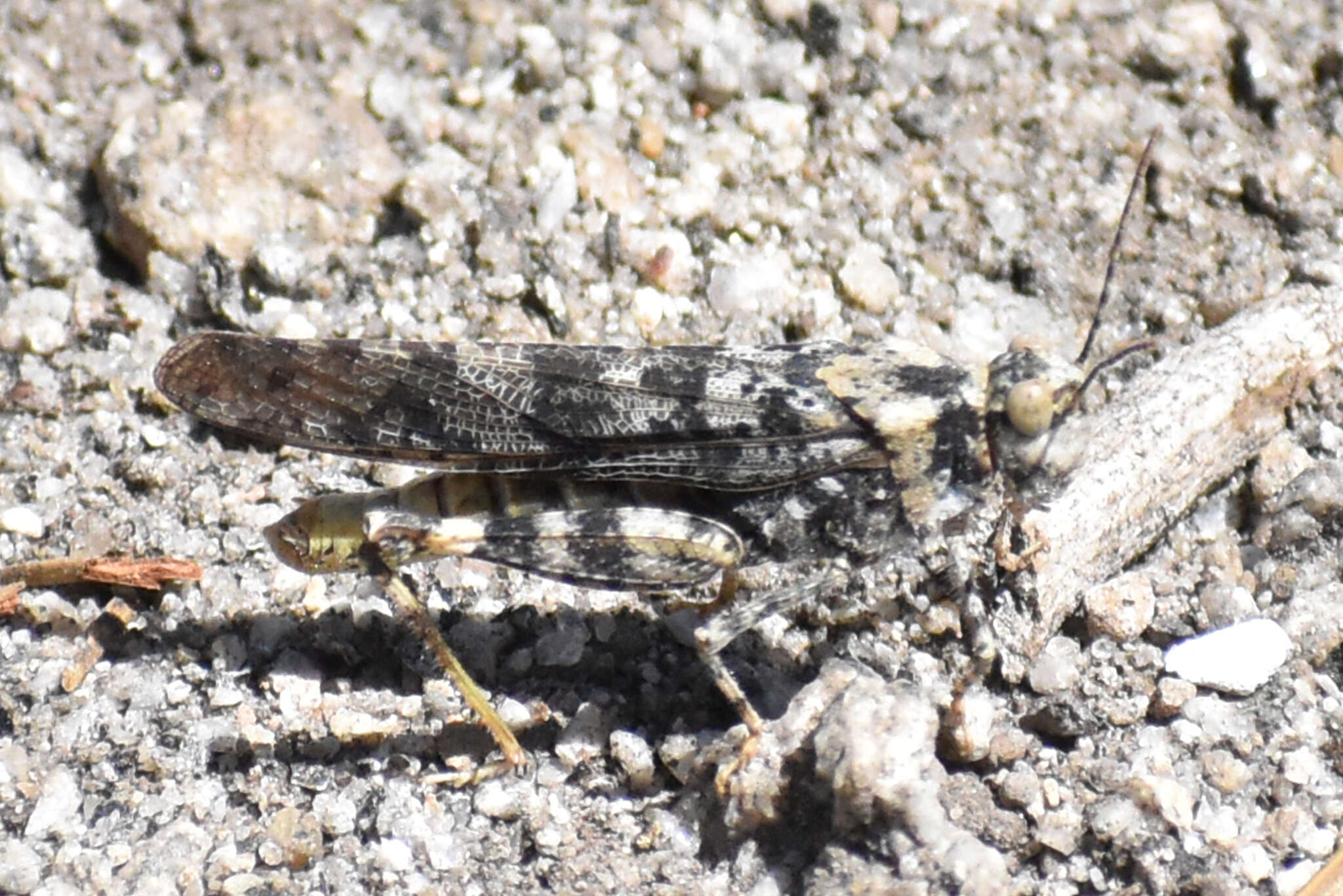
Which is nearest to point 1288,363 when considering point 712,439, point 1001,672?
point 1001,672

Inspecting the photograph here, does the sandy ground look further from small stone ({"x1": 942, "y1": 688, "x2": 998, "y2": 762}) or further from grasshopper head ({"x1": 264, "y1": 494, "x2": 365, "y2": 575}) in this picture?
grasshopper head ({"x1": 264, "y1": 494, "x2": 365, "y2": 575})

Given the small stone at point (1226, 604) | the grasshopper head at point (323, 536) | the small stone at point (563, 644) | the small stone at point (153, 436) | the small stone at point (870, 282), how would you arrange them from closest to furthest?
the grasshopper head at point (323, 536)
the small stone at point (1226, 604)
the small stone at point (563, 644)
the small stone at point (153, 436)
the small stone at point (870, 282)

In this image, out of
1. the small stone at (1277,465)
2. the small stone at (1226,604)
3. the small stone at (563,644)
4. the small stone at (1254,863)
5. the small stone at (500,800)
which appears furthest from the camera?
the small stone at (1277,465)

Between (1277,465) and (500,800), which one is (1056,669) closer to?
(1277,465)

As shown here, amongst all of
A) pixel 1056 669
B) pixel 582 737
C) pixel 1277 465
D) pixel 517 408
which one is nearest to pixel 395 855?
pixel 582 737

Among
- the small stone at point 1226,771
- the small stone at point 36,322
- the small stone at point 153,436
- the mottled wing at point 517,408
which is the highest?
the mottled wing at point 517,408

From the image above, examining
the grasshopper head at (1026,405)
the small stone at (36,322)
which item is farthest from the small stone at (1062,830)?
the small stone at (36,322)

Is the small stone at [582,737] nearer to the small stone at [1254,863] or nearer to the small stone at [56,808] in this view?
the small stone at [56,808]
